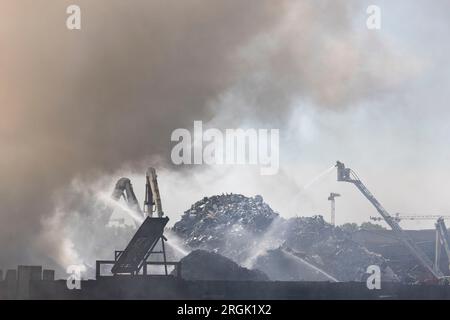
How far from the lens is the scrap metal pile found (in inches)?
4264

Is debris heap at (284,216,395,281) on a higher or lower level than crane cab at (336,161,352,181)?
lower

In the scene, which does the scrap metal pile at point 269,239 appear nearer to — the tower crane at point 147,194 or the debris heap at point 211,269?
the tower crane at point 147,194

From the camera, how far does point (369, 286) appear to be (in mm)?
73562

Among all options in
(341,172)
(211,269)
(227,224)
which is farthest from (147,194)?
(341,172)

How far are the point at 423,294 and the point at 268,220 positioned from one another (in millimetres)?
48333

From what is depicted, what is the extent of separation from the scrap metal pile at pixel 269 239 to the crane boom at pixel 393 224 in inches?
703

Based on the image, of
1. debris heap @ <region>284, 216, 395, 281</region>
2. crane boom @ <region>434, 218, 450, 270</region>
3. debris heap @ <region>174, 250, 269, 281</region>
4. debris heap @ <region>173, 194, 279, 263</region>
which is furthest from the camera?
crane boom @ <region>434, 218, 450, 270</region>

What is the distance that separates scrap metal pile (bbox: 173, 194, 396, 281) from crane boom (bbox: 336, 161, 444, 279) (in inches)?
703

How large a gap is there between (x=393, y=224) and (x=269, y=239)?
142 ft

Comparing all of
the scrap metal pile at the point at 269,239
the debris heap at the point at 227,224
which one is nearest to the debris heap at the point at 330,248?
the scrap metal pile at the point at 269,239

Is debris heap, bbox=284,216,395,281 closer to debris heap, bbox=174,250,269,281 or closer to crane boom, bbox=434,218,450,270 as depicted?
crane boom, bbox=434,218,450,270

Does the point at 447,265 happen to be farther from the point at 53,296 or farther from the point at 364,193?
the point at 53,296

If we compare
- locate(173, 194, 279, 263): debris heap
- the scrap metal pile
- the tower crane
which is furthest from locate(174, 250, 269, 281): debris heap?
locate(173, 194, 279, 263): debris heap
